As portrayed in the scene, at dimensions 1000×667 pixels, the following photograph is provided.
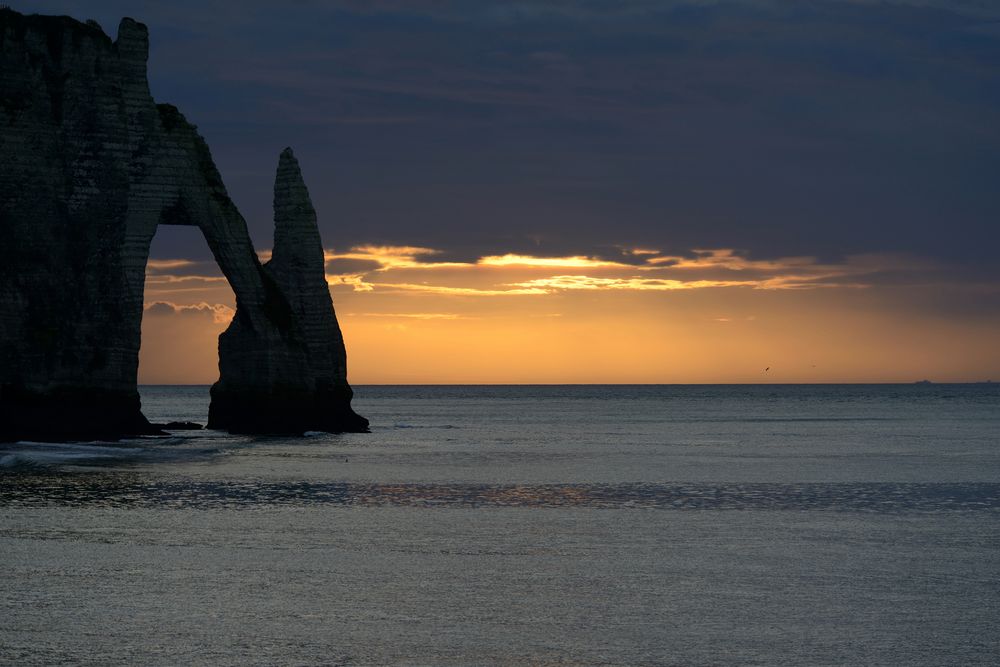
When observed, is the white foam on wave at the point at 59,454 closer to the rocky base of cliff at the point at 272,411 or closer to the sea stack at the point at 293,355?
the sea stack at the point at 293,355

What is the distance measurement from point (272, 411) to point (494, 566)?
2221 inches

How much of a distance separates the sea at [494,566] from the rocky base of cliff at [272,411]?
92.2 feet

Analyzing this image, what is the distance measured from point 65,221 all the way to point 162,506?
3613 centimetres

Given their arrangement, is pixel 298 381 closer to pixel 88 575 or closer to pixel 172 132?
pixel 172 132

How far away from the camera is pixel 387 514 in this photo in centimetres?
3180

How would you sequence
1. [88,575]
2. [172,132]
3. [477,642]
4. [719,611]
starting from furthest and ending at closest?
[172,132] → [88,575] → [719,611] → [477,642]

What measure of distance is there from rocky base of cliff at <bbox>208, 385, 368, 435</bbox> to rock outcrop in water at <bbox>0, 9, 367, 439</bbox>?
6.48 feet

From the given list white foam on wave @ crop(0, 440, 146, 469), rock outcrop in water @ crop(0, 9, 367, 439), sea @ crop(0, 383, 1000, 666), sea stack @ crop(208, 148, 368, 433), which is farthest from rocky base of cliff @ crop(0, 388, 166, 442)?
sea @ crop(0, 383, 1000, 666)

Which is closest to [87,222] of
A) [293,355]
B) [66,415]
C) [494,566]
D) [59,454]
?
[66,415]

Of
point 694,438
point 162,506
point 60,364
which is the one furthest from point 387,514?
point 694,438

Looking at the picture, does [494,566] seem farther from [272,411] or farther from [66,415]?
[272,411]

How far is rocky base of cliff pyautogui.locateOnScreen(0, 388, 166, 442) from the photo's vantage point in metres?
61.1

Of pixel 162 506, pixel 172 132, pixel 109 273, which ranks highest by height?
pixel 172 132

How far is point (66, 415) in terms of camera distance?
62.6 metres
